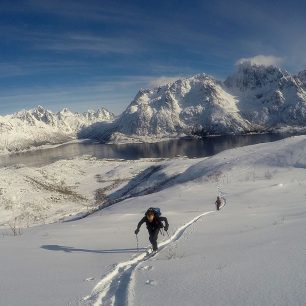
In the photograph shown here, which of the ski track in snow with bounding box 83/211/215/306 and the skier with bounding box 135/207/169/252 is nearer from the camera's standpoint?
the ski track in snow with bounding box 83/211/215/306

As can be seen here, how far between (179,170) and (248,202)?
1940 inches

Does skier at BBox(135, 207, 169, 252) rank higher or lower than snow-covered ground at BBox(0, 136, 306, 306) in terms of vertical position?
higher

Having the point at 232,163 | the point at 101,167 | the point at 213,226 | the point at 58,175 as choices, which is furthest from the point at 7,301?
the point at 101,167

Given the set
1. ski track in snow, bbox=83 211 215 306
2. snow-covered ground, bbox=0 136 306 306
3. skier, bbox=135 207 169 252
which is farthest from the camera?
skier, bbox=135 207 169 252

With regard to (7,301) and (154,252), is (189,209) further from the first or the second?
(7,301)

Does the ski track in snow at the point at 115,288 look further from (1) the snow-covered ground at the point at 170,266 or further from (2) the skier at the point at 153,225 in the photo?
(2) the skier at the point at 153,225

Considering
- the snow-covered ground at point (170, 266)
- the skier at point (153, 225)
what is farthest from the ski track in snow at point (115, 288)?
the skier at point (153, 225)

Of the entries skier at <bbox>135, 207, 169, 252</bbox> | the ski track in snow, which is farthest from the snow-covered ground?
skier at <bbox>135, 207, 169, 252</bbox>

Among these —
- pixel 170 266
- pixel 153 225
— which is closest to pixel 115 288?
pixel 170 266

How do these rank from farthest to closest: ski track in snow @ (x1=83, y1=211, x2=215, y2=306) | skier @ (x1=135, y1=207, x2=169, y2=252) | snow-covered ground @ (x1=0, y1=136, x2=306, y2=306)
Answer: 1. skier @ (x1=135, y1=207, x2=169, y2=252)
2. ski track in snow @ (x1=83, y1=211, x2=215, y2=306)
3. snow-covered ground @ (x1=0, y1=136, x2=306, y2=306)

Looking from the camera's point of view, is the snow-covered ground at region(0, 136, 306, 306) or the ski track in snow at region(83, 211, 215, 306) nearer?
the snow-covered ground at region(0, 136, 306, 306)

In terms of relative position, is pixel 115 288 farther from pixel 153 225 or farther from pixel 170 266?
pixel 153 225

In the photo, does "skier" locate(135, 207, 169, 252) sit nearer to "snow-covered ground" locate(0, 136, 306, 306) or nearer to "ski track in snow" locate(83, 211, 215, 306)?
"snow-covered ground" locate(0, 136, 306, 306)

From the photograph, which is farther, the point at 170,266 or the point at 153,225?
the point at 153,225
